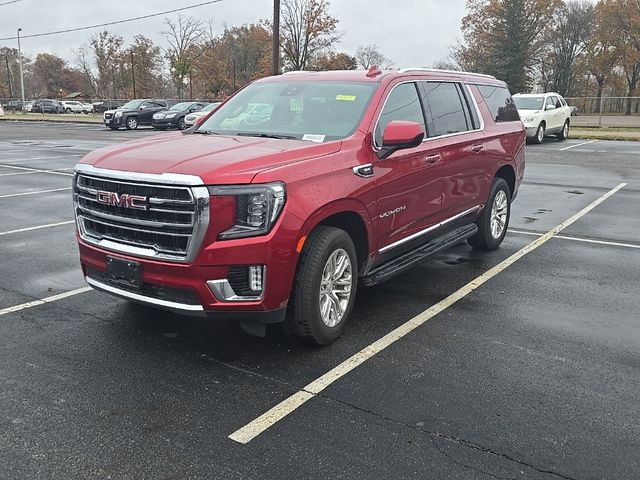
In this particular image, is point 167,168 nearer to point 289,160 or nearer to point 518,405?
point 289,160

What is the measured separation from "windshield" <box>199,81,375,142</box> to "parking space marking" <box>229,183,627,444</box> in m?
1.58

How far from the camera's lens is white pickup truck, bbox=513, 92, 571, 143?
21.8 metres

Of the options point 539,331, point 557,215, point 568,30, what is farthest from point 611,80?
point 539,331

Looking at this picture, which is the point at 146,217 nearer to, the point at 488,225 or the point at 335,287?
the point at 335,287

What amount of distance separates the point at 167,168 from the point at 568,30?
70879mm

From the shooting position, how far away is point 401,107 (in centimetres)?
510

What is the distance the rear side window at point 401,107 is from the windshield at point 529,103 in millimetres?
18560

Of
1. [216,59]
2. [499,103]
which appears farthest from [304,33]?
[499,103]

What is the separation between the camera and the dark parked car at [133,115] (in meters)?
31.9

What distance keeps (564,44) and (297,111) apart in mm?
69467

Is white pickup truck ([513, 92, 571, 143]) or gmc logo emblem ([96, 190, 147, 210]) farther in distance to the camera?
white pickup truck ([513, 92, 571, 143])

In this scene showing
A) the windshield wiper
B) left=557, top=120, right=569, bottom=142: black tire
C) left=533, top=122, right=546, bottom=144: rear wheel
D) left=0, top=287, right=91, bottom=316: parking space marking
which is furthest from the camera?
left=557, top=120, right=569, bottom=142: black tire

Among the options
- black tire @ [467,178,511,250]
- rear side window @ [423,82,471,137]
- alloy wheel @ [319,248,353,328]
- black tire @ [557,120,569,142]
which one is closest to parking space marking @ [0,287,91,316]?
alloy wheel @ [319,248,353,328]

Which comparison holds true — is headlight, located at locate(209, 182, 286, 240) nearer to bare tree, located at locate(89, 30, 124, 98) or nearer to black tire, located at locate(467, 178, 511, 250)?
black tire, located at locate(467, 178, 511, 250)
